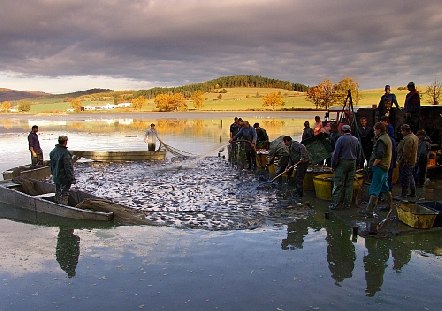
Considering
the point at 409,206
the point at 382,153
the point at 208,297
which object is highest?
the point at 382,153

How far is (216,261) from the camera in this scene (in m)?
7.40

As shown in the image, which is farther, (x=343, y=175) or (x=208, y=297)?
(x=343, y=175)

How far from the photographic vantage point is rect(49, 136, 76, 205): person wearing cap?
33.6 ft

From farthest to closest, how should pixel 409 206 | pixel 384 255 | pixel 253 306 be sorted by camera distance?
pixel 409 206 → pixel 384 255 → pixel 253 306

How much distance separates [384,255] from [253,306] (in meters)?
3.10

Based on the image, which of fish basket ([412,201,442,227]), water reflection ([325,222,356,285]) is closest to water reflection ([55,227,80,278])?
water reflection ([325,222,356,285])

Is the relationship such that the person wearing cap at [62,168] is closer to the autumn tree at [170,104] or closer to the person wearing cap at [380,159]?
the person wearing cap at [380,159]

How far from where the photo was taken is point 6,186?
496 inches

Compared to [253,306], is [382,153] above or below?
above

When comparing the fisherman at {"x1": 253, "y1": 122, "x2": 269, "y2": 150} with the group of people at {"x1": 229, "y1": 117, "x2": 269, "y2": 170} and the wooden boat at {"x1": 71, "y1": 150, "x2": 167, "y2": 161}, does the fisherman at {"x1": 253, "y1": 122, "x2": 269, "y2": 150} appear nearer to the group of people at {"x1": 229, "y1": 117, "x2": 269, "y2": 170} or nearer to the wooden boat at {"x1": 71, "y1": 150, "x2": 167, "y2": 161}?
the group of people at {"x1": 229, "y1": 117, "x2": 269, "y2": 170}

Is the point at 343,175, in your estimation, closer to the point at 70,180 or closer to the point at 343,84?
the point at 70,180

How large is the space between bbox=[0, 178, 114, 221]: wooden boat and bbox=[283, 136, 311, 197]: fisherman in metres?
5.45

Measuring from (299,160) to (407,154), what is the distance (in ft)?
9.74

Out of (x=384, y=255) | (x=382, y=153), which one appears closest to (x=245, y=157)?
(x=382, y=153)
